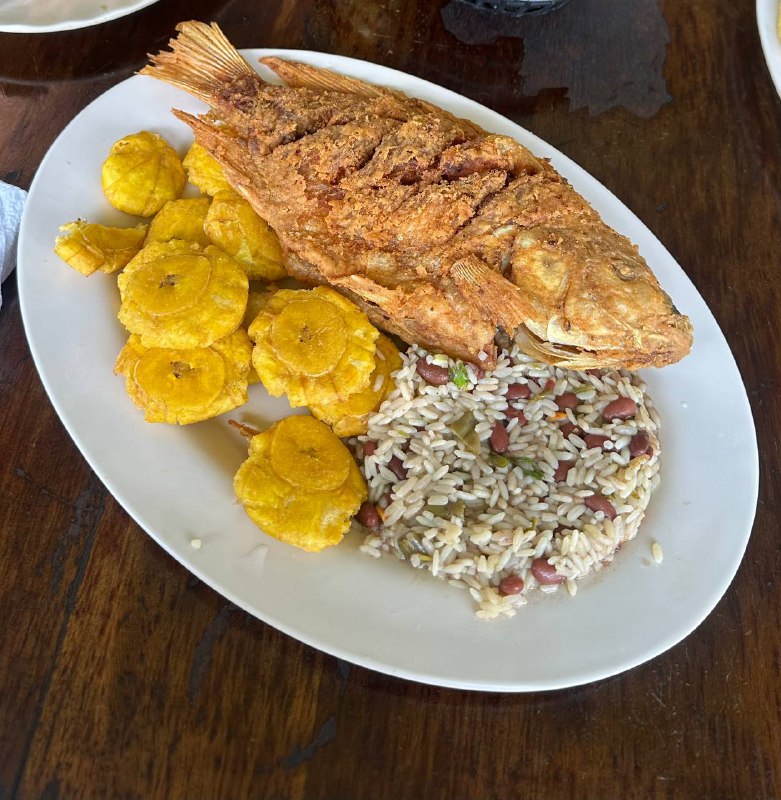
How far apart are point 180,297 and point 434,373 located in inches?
29.6

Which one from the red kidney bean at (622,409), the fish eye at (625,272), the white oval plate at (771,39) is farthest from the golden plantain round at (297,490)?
the white oval plate at (771,39)

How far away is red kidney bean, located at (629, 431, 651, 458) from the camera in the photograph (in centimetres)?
194

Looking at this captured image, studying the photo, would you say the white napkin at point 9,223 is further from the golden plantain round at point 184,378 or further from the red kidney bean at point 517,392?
the red kidney bean at point 517,392

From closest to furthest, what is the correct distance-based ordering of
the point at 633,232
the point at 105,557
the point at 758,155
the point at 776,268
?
the point at 105,557, the point at 633,232, the point at 776,268, the point at 758,155

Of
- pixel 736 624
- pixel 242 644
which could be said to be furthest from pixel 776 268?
pixel 242 644

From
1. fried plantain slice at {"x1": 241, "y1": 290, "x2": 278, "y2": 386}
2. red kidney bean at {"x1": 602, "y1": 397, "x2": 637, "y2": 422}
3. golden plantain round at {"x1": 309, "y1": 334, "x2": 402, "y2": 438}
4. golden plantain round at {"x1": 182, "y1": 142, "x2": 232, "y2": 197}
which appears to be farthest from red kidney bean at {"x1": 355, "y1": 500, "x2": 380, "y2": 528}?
golden plantain round at {"x1": 182, "y1": 142, "x2": 232, "y2": 197}

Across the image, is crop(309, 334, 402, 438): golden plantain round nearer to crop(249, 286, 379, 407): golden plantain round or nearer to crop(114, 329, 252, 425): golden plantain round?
crop(249, 286, 379, 407): golden plantain round

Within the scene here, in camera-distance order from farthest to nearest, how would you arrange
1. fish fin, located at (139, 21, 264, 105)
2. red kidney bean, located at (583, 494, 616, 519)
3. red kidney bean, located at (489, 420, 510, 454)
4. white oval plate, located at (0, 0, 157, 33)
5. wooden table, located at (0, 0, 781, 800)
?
white oval plate, located at (0, 0, 157, 33)
fish fin, located at (139, 21, 264, 105)
red kidney bean, located at (489, 420, 510, 454)
red kidney bean, located at (583, 494, 616, 519)
wooden table, located at (0, 0, 781, 800)

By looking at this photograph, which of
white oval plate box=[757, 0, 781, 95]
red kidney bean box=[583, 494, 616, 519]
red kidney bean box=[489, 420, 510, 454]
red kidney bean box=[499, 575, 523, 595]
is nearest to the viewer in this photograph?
red kidney bean box=[499, 575, 523, 595]

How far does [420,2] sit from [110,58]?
130 centimetres

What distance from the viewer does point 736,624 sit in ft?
6.46

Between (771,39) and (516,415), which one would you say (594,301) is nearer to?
(516,415)

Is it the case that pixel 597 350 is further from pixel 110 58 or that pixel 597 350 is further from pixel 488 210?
pixel 110 58

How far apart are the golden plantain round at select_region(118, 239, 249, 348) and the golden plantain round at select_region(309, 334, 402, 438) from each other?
14.0 inches
